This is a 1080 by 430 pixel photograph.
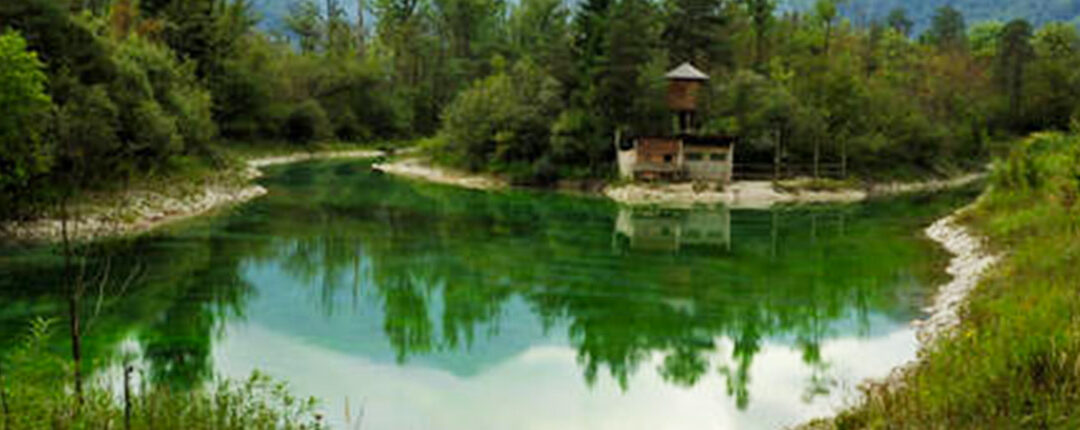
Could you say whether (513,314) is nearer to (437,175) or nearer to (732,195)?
(732,195)

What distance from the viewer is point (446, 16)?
282ft

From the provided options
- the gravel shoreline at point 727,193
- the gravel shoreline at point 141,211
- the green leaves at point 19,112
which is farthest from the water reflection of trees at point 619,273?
the green leaves at point 19,112

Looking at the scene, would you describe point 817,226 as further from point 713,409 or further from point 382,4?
point 382,4

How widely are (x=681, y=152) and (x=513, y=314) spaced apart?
89.7ft

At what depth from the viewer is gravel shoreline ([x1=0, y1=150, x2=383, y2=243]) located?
23719 millimetres

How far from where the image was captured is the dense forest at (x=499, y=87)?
2658 centimetres

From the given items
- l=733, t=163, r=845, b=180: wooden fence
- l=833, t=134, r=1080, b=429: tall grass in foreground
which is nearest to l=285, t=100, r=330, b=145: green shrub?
l=733, t=163, r=845, b=180: wooden fence

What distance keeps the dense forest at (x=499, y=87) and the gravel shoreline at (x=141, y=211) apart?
68cm

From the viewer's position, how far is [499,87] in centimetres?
5053

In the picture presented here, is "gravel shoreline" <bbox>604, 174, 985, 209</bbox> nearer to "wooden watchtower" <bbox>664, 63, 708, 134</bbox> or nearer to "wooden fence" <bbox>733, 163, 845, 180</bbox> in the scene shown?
"wooden fence" <bbox>733, 163, 845, 180</bbox>

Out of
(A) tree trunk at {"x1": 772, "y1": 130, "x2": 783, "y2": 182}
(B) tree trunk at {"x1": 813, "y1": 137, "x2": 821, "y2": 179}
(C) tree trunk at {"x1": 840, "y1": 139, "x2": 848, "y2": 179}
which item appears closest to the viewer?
(A) tree trunk at {"x1": 772, "y1": 130, "x2": 783, "y2": 182}

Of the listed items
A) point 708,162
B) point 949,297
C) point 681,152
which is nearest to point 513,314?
point 949,297

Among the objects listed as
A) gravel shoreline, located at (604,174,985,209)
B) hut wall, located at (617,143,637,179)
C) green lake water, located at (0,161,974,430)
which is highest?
hut wall, located at (617,143,637,179)

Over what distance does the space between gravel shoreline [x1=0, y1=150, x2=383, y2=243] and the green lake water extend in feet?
3.38
